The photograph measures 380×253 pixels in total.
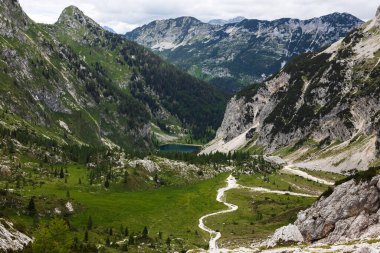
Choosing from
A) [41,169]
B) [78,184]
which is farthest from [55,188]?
[41,169]

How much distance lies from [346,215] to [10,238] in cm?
5260

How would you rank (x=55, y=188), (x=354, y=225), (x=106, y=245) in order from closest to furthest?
1. (x=354, y=225)
2. (x=106, y=245)
3. (x=55, y=188)

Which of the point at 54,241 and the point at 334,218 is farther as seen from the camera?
the point at 334,218

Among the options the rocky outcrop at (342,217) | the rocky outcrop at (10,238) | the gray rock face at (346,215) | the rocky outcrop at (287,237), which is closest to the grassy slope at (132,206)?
the rocky outcrop at (10,238)

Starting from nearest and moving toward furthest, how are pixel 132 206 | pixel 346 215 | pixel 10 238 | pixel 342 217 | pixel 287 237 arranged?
pixel 10 238, pixel 346 215, pixel 342 217, pixel 287 237, pixel 132 206

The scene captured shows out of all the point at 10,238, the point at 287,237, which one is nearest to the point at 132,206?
the point at 287,237

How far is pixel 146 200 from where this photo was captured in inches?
6836

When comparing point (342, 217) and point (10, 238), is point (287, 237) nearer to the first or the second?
point (342, 217)

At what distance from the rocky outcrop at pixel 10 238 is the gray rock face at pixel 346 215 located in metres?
46.3

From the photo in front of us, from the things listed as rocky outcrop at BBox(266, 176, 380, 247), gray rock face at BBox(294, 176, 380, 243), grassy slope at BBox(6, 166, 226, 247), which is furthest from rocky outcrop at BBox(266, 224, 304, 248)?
grassy slope at BBox(6, 166, 226, 247)

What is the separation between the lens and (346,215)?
75000mm

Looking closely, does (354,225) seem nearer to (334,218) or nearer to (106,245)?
(334,218)

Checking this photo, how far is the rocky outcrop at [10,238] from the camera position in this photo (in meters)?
66.2

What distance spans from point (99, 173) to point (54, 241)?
438 ft
